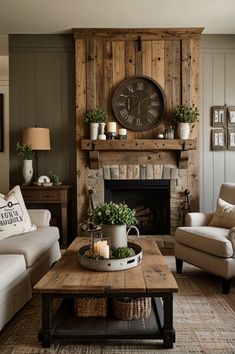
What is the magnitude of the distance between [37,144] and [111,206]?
7.47ft

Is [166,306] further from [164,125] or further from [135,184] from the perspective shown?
[164,125]

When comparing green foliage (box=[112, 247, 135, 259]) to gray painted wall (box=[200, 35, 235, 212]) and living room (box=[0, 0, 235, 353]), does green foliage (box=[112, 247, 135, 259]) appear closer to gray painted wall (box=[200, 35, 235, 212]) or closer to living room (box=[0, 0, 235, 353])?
living room (box=[0, 0, 235, 353])

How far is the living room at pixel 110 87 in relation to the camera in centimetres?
451

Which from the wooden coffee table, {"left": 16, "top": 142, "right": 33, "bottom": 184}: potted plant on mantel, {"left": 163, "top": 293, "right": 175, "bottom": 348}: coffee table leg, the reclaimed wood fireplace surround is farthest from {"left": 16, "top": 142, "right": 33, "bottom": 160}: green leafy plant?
{"left": 163, "top": 293, "right": 175, "bottom": 348}: coffee table leg

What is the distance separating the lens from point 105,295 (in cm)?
187

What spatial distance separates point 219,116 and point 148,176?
1.41 metres

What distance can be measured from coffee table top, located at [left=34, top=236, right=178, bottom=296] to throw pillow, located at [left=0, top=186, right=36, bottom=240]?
29.7 inches

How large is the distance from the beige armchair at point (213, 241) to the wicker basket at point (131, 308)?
1009 millimetres

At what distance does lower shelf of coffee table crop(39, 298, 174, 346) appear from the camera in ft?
→ 6.32

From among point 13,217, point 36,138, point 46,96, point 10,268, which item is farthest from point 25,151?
point 10,268

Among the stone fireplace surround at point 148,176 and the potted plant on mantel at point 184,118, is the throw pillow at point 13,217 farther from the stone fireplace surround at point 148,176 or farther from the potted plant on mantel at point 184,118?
the potted plant on mantel at point 184,118

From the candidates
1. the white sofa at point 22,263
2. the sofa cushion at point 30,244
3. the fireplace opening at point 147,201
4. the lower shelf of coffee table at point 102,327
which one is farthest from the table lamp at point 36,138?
the lower shelf of coffee table at point 102,327

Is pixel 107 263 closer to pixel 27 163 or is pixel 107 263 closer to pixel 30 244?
pixel 30 244

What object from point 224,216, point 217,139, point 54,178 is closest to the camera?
point 224,216
